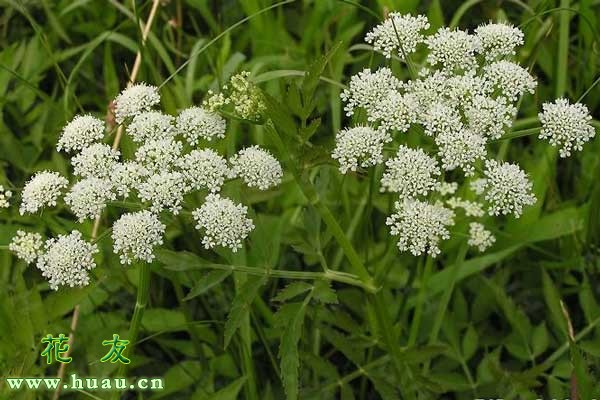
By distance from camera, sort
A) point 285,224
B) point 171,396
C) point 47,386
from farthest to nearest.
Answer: point 285,224 → point 171,396 → point 47,386

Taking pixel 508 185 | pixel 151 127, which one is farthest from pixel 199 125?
pixel 508 185

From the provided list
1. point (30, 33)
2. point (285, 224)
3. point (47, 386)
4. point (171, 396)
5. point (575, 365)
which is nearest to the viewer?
point (575, 365)

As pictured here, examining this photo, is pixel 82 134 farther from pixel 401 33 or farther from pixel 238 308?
pixel 401 33

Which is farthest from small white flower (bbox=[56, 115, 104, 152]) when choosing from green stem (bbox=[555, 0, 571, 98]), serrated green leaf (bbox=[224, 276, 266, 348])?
green stem (bbox=[555, 0, 571, 98])

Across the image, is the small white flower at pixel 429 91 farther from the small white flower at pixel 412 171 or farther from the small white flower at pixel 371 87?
the small white flower at pixel 412 171

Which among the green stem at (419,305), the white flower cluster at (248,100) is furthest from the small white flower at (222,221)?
the green stem at (419,305)

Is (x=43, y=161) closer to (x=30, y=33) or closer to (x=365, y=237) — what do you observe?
(x=30, y=33)

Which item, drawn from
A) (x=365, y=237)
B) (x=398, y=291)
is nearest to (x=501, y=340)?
(x=398, y=291)
